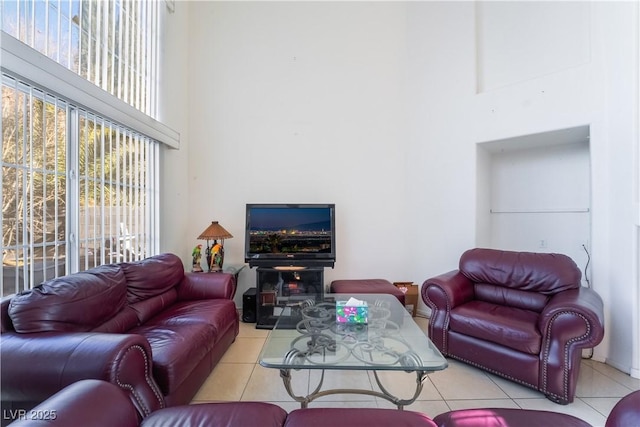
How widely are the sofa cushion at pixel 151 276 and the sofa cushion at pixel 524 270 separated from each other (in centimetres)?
287

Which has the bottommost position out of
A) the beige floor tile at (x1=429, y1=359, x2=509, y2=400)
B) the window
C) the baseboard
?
the beige floor tile at (x1=429, y1=359, x2=509, y2=400)

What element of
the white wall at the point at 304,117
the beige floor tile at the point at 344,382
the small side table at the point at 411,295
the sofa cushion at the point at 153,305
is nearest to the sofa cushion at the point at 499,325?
the beige floor tile at the point at 344,382

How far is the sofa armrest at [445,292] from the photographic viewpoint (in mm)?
2518

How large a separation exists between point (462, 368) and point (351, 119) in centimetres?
317

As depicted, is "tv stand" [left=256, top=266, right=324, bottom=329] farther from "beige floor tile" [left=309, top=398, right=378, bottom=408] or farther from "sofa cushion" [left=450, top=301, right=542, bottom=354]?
"sofa cushion" [left=450, top=301, right=542, bottom=354]

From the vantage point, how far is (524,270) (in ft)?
8.52

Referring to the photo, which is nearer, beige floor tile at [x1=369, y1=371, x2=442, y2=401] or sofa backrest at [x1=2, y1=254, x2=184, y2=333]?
sofa backrest at [x1=2, y1=254, x2=184, y2=333]

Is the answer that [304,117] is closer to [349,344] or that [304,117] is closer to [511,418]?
[349,344]

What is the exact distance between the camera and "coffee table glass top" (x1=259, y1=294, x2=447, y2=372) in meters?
1.59

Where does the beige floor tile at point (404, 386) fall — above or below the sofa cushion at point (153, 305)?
below

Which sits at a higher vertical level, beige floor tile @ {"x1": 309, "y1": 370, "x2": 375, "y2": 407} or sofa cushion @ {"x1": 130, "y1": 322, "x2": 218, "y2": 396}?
sofa cushion @ {"x1": 130, "y1": 322, "x2": 218, "y2": 396}

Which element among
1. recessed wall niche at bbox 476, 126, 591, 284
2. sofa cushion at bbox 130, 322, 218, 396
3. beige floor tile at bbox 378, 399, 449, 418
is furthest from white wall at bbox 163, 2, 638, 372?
beige floor tile at bbox 378, 399, 449, 418

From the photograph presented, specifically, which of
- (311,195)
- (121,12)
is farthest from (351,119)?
(121,12)

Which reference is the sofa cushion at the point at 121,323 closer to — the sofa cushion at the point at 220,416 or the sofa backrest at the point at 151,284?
the sofa backrest at the point at 151,284
